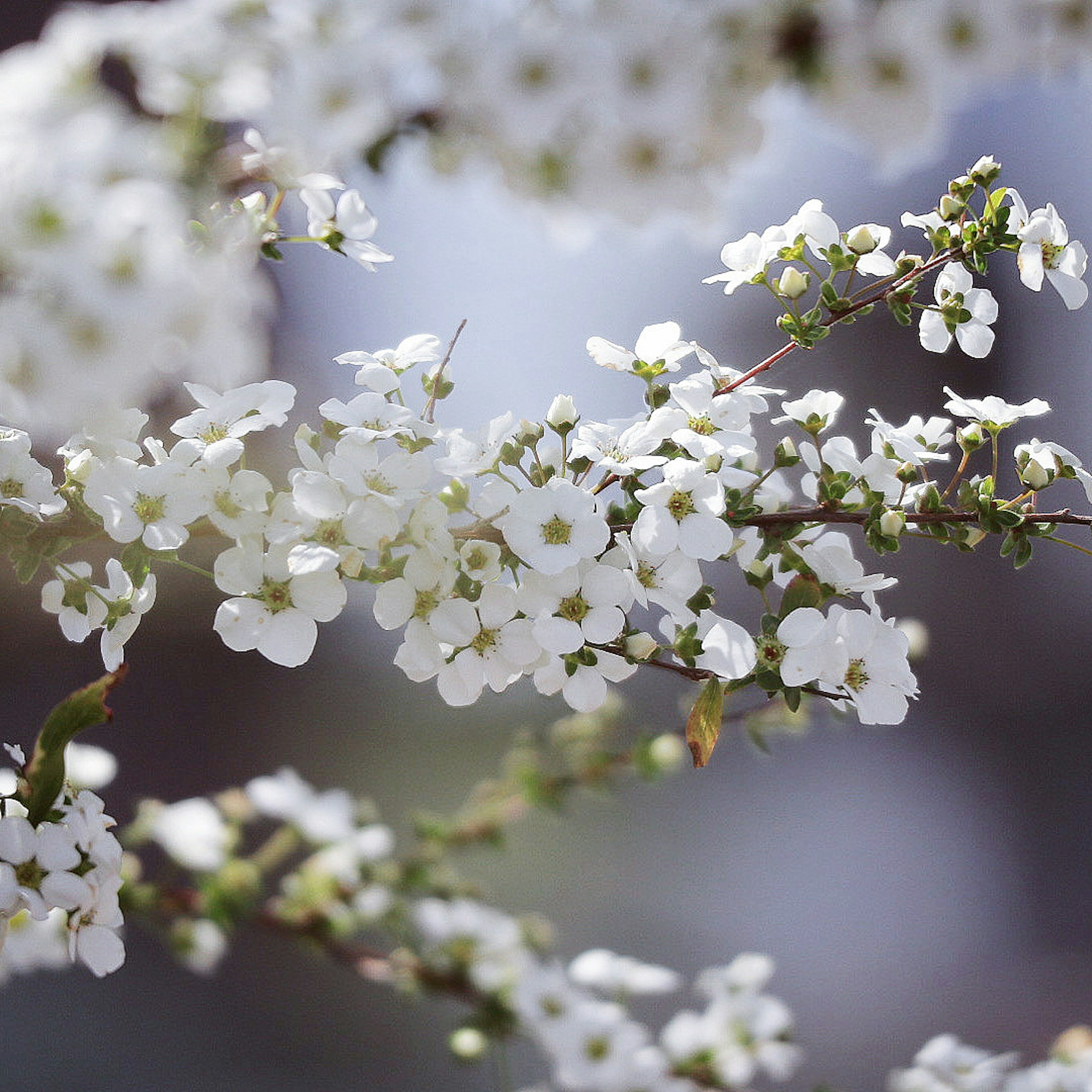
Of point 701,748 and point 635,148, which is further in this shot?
point 701,748

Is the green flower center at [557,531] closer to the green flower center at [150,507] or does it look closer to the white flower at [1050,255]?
the green flower center at [150,507]

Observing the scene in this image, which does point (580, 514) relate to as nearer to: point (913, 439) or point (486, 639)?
point (486, 639)

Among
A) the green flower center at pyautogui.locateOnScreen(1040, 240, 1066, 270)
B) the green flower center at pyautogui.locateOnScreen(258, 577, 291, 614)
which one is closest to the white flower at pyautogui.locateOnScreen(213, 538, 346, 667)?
the green flower center at pyautogui.locateOnScreen(258, 577, 291, 614)

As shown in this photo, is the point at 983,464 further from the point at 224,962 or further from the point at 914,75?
the point at 914,75

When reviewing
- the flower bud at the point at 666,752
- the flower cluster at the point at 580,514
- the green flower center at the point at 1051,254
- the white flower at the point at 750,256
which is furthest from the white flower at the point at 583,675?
the flower bud at the point at 666,752

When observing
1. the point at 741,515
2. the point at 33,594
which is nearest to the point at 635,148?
the point at 741,515
